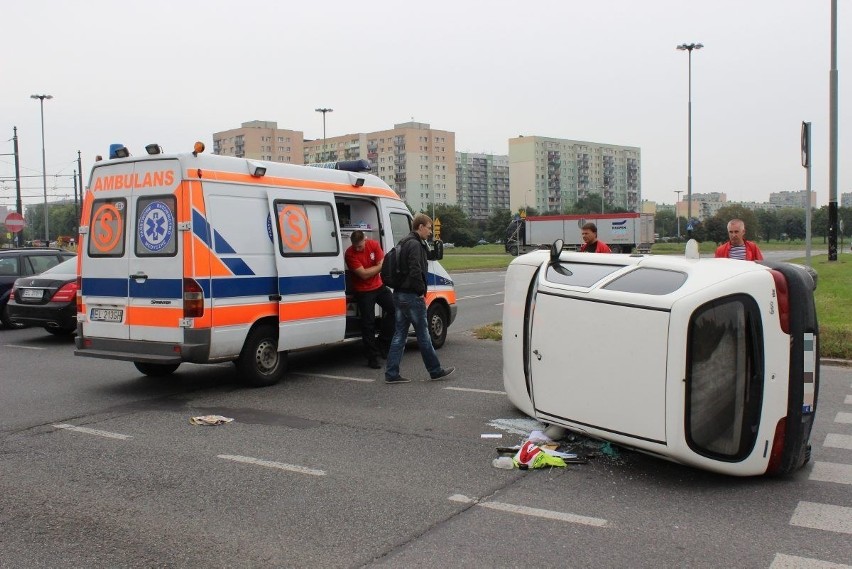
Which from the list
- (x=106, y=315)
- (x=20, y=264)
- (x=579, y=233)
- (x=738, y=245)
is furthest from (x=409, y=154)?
(x=106, y=315)

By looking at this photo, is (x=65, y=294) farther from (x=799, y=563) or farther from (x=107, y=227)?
(x=799, y=563)

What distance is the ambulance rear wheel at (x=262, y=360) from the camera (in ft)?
27.7

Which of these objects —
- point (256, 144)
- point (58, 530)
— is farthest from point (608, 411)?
point (256, 144)

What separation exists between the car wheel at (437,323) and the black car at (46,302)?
626 centimetres

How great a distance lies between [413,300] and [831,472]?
464cm

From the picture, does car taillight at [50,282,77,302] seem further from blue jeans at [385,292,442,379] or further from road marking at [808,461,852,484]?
road marking at [808,461,852,484]

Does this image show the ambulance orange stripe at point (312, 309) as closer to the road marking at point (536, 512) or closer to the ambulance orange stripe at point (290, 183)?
the ambulance orange stripe at point (290, 183)

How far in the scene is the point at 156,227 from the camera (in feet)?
26.5

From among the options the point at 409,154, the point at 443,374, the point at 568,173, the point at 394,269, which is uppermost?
the point at 409,154

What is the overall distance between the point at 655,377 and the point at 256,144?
93.3 m

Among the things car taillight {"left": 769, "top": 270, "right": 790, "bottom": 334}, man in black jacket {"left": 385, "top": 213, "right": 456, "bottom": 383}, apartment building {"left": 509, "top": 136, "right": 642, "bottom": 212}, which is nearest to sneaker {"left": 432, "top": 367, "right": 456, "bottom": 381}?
man in black jacket {"left": 385, "top": 213, "right": 456, "bottom": 383}

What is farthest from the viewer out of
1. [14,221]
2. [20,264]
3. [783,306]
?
[14,221]

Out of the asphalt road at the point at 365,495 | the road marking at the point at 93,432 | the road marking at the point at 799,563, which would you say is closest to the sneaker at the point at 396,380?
the asphalt road at the point at 365,495

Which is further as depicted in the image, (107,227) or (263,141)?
(263,141)
